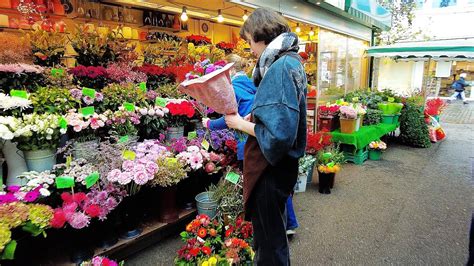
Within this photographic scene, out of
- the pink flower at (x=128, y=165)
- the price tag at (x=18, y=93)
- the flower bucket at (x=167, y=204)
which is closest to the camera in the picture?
the price tag at (x=18, y=93)

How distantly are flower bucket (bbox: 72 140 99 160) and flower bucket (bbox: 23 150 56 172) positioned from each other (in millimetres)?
175

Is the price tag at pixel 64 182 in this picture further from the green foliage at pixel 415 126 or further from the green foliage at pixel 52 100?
the green foliage at pixel 415 126

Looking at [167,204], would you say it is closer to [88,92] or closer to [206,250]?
[206,250]

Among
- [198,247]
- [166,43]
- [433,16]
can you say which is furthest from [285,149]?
[433,16]

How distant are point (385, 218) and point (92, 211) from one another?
A: 9.61ft

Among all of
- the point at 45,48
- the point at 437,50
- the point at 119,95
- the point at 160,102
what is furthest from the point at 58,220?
the point at 437,50

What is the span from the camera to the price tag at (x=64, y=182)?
2088 mm

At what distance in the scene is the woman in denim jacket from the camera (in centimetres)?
135

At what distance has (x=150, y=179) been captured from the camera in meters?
2.45

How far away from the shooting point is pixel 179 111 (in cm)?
294

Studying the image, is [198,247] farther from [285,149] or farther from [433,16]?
[433,16]

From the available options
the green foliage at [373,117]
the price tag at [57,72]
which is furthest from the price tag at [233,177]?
the green foliage at [373,117]

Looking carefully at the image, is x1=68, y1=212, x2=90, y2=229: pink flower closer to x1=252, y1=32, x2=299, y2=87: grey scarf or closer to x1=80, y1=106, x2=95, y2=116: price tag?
x1=80, y1=106, x2=95, y2=116: price tag

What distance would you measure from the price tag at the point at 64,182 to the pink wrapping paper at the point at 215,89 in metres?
1.21
